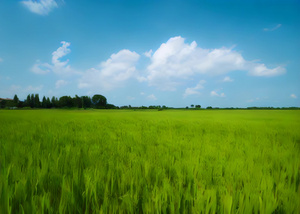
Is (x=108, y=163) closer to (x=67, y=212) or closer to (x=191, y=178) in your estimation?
(x=67, y=212)

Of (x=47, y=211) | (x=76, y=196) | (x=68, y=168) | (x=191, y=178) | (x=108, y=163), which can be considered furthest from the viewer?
(x=108, y=163)

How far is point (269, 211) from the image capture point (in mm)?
984

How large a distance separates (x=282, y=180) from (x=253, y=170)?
0.81 ft

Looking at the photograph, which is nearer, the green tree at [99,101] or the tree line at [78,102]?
the tree line at [78,102]

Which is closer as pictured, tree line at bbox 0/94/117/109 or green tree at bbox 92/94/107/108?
tree line at bbox 0/94/117/109

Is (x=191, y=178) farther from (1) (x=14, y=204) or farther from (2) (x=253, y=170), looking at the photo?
(1) (x=14, y=204)

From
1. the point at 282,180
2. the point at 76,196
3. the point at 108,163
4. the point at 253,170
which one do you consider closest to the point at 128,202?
the point at 76,196

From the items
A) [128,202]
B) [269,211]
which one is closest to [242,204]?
[269,211]


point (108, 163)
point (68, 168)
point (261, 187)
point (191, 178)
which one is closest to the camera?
point (261, 187)

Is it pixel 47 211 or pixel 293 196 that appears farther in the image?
pixel 293 196

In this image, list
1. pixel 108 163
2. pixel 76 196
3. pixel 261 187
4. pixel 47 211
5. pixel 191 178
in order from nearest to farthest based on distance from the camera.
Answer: pixel 47 211, pixel 76 196, pixel 261 187, pixel 191 178, pixel 108 163

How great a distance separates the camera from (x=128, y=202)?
3.27 ft

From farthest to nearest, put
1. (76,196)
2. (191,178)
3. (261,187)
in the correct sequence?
(191,178) < (261,187) < (76,196)

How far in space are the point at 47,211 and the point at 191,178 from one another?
1.23 meters
